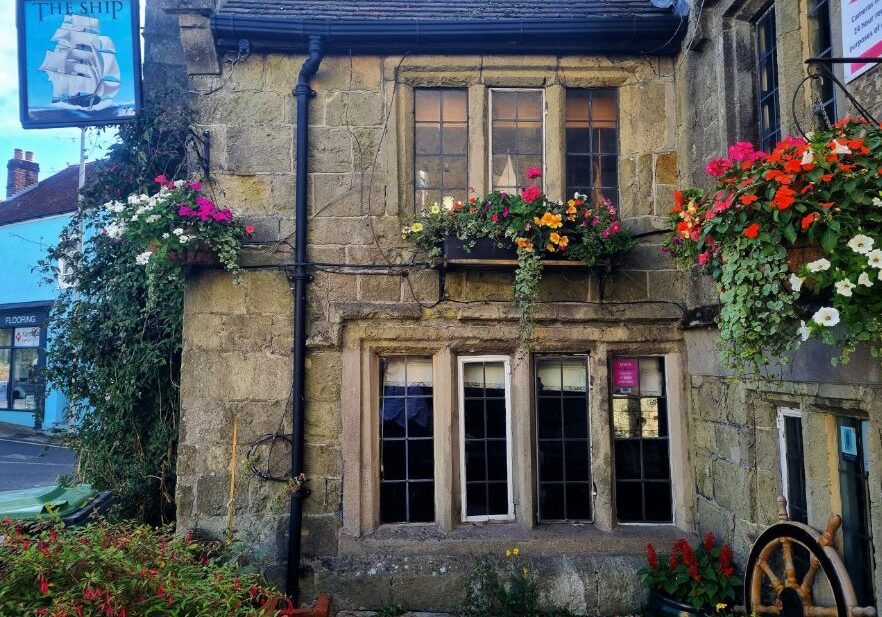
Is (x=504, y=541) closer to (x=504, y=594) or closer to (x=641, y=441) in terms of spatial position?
(x=504, y=594)

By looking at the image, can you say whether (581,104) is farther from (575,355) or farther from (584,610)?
(584,610)

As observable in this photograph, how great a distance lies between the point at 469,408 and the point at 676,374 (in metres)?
1.95

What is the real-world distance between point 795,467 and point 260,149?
204 inches

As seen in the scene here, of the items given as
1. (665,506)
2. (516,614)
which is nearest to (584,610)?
(516,614)

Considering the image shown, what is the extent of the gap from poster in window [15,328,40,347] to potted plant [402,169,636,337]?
18.9 meters

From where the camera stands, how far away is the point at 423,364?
5.76 m

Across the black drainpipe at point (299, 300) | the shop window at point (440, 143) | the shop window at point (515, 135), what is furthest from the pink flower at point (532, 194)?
the black drainpipe at point (299, 300)

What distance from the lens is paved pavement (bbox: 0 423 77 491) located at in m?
11.3

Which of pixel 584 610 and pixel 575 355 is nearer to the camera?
pixel 584 610

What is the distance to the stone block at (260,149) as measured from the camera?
5652 mm

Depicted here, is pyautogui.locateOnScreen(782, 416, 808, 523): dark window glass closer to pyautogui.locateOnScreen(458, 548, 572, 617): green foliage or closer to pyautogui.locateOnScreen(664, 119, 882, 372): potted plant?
pyautogui.locateOnScreen(664, 119, 882, 372): potted plant

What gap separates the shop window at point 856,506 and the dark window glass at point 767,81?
224 cm

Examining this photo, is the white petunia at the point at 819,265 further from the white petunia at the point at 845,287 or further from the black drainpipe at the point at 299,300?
the black drainpipe at the point at 299,300

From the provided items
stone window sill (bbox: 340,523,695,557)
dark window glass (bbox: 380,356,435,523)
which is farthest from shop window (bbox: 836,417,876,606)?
dark window glass (bbox: 380,356,435,523)
